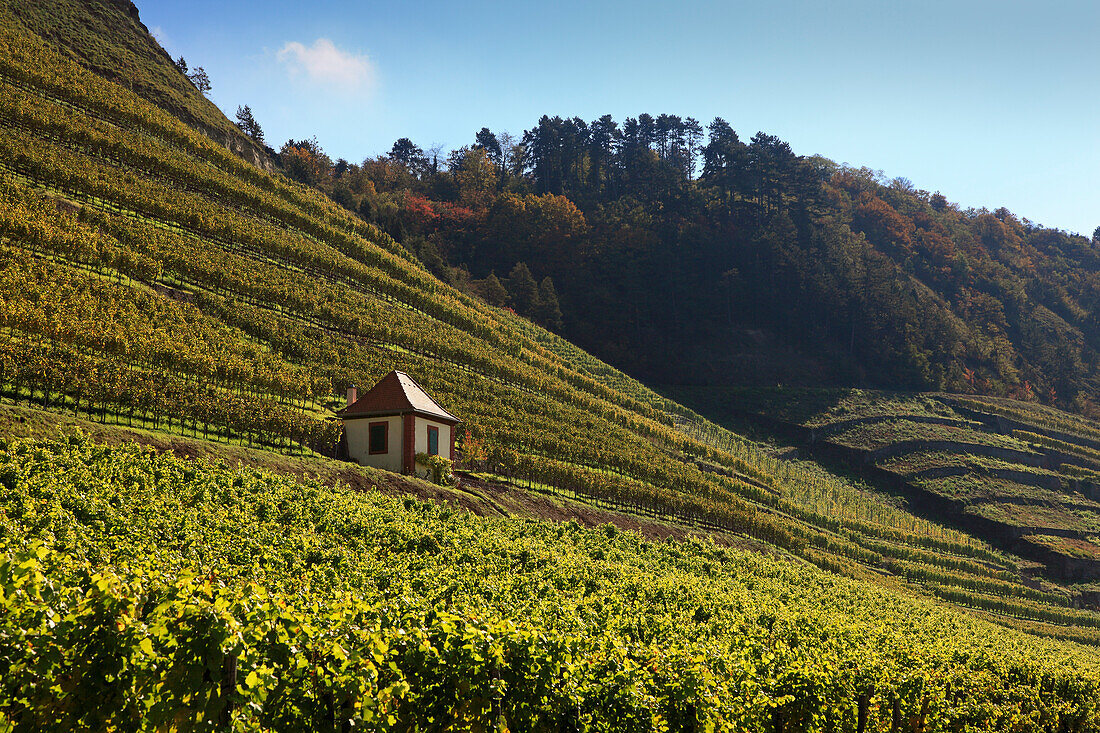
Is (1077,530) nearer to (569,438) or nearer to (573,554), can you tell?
(569,438)

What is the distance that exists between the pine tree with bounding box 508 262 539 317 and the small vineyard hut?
60.1 m

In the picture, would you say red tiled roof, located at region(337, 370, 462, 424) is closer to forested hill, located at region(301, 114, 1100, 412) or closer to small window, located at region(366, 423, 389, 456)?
small window, located at region(366, 423, 389, 456)

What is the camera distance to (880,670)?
11.5m

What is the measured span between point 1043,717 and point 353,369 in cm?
3381

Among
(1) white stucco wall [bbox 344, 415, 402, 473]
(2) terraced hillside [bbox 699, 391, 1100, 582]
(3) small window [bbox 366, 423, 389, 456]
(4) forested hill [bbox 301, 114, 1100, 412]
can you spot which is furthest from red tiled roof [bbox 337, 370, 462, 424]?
(4) forested hill [bbox 301, 114, 1100, 412]

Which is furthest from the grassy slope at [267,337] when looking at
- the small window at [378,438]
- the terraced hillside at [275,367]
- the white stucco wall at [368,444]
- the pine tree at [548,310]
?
the pine tree at [548,310]

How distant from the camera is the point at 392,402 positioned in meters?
30.1

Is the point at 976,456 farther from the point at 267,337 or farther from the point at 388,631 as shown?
the point at 388,631

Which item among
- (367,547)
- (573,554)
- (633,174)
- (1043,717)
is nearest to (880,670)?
(1043,717)

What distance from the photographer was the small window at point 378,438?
1180 inches

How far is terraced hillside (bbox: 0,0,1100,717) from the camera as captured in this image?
22.7 metres

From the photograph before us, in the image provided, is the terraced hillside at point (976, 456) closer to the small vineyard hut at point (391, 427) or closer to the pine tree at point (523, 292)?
the pine tree at point (523, 292)

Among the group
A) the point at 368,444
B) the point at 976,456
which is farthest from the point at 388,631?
the point at 976,456

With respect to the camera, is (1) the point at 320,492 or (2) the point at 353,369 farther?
(2) the point at 353,369
